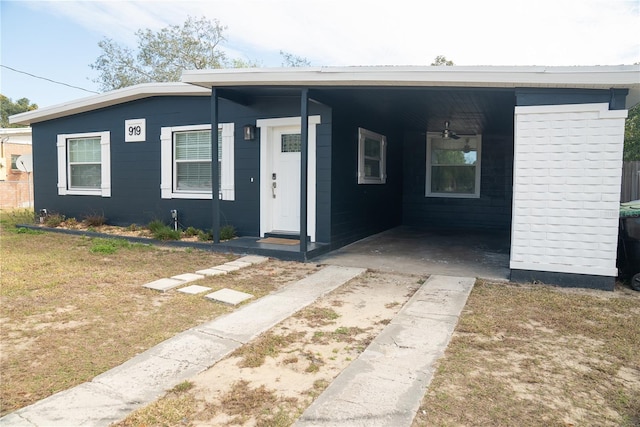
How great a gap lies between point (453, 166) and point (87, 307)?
8929mm

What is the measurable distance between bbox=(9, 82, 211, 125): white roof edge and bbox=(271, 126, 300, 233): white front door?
1.69 metres

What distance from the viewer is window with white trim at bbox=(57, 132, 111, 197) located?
9.56m

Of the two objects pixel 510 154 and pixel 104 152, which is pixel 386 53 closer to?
pixel 510 154

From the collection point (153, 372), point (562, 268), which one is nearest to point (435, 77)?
point (562, 268)

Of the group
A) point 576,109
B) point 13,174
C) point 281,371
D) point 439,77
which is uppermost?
point 439,77

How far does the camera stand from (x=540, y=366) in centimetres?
299

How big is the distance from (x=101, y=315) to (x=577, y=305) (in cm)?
452

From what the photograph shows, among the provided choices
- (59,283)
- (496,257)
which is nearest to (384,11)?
(496,257)

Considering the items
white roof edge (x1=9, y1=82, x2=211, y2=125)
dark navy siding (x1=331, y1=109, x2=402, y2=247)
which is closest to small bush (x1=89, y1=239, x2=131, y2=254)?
white roof edge (x1=9, y1=82, x2=211, y2=125)

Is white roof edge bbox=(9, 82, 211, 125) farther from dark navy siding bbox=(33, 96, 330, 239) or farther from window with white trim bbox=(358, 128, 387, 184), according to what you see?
window with white trim bbox=(358, 128, 387, 184)

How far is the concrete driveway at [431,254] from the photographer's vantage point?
6008 millimetres

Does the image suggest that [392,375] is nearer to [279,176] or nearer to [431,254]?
[431,254]

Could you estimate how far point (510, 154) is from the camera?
10.4 meters

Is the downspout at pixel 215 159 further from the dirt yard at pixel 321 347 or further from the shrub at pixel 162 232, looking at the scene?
the dirt yard at pixel 321 347
